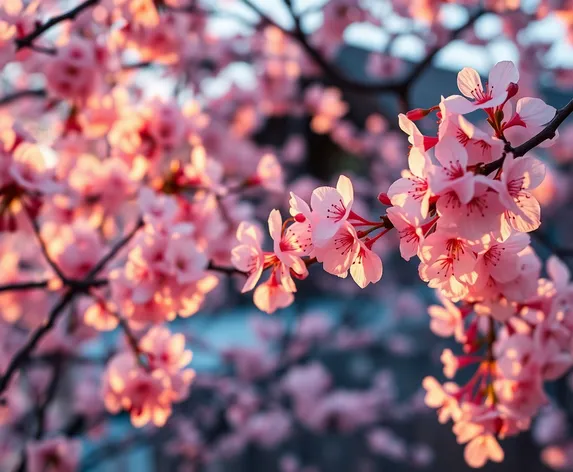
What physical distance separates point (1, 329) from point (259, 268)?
5.93 feet

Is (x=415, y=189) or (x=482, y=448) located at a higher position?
(x=415, y=189)

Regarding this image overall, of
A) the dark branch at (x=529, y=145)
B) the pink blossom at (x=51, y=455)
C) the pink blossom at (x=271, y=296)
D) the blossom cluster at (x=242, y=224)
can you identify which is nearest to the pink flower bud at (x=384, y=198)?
the blossom cluster at (x=242, y=224)

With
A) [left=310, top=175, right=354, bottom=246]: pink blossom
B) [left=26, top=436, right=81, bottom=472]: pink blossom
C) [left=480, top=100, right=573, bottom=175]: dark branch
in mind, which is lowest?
[left=26, top=436, right=81, bottom=472]: pink blossom

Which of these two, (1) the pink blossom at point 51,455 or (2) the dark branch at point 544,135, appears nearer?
(2) the dark branch at point 544,135

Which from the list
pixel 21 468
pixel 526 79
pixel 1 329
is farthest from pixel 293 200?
pixel 526 79

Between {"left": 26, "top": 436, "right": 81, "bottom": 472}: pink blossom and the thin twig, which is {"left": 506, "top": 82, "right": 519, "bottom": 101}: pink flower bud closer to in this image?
the thin twig

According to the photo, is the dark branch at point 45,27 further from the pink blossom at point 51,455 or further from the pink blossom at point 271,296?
the pink blossom at point 51,455

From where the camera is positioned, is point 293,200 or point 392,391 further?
point 392,391

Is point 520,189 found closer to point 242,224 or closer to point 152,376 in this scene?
point 242,224

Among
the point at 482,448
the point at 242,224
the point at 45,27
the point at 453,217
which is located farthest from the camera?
the point at 45,27

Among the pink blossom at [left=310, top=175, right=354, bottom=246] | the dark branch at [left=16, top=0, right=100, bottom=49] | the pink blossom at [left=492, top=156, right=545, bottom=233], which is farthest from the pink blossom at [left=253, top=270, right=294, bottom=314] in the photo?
the dark branch at [left=16, top=0, right=100, bottom=49]

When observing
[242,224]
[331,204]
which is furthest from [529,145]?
[242,224]

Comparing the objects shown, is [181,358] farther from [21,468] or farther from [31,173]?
[21,468]

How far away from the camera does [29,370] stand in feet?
10.9
